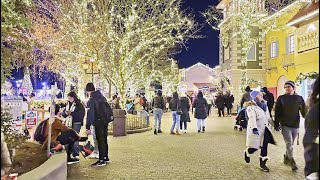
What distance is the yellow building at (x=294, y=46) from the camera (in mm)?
19875

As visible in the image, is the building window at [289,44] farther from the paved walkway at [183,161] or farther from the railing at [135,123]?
the paved walkway at [183,161]

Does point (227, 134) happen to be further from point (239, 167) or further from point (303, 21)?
point (303, 21)

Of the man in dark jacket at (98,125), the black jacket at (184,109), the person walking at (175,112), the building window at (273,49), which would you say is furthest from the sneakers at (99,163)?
the building window at (273,49)

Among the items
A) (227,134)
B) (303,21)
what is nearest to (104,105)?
(227,134)

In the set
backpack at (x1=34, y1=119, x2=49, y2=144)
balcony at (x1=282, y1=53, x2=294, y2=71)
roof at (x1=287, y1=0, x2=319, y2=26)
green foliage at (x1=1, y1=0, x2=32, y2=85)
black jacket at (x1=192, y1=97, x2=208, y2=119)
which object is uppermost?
roof at (x1=287, y1=0, x2=319, y2=26)

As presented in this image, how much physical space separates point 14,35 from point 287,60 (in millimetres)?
21260

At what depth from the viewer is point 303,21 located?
20312mm

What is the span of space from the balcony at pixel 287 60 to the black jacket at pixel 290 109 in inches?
671

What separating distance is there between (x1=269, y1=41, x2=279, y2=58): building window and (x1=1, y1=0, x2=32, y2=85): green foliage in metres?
23.4

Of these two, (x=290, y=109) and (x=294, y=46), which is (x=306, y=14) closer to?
(x=294, y=46)

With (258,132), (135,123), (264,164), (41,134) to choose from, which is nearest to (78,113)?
(41,134)

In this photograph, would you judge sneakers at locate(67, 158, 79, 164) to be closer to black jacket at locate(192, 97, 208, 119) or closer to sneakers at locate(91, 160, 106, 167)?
sneakers at locate(91, 160, 106, 167)

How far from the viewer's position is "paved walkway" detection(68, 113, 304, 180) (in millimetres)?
7617

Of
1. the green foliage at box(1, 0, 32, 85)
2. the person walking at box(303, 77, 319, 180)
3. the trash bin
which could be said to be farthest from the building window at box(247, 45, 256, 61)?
the person walking at box(303, 77, 319, 180)
